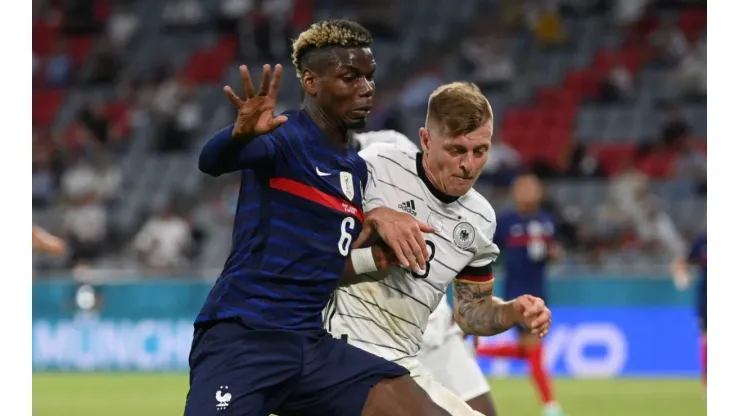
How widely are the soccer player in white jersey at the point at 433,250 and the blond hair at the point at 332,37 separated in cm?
43

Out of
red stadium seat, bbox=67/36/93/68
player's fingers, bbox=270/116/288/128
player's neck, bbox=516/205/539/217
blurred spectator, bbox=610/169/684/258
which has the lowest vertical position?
player's fingers, bbox=270/116/288/128

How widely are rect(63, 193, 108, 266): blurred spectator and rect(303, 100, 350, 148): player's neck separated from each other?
13557 millimetres

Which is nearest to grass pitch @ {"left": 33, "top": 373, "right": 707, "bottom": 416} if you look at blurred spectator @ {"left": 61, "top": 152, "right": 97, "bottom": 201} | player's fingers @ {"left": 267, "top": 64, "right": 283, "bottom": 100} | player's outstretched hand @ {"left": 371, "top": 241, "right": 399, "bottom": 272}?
blurred spectator @ {"left": 61, "top": 152, "right": 97, "bottom": 201}

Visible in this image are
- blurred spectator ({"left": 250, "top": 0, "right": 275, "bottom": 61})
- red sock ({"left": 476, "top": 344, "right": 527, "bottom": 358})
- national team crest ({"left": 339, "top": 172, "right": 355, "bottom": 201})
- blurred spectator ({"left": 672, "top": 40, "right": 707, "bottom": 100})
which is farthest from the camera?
blurred spectator ({"left": 250, "top": 0, "right": 275, "bottom": 61})

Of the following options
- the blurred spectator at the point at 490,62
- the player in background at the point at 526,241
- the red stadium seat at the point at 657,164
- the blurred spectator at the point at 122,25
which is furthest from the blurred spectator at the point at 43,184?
the player in background at the point at 526,241

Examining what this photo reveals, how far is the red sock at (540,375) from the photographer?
10.3 meters

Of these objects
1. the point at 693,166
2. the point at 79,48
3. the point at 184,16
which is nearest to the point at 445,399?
the point at 693,166

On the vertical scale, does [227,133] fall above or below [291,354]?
above

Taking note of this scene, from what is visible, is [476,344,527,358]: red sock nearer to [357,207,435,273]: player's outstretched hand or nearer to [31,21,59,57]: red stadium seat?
[357,207,435,273]: player's outstretched hand

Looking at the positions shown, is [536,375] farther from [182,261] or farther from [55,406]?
[182,261]

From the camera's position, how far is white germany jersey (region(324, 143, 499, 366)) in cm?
475
